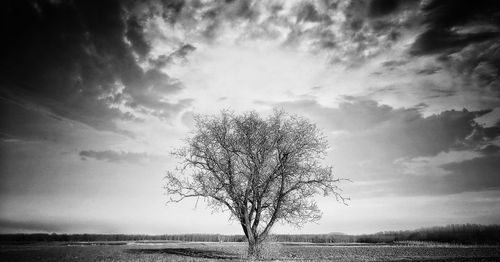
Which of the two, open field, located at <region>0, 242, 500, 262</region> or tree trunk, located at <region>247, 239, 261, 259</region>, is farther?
tree trunk, located at <region>247, 239, 261, 259</region>

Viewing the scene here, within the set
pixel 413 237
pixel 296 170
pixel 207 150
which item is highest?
pixel 207 150

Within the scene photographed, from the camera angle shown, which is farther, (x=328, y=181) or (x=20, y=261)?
(x=328, y=181)

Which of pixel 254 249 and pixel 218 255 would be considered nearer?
pixel 254 249

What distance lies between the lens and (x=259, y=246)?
28016 mm

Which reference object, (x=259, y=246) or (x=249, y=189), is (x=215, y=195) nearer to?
(x=249, y=189)

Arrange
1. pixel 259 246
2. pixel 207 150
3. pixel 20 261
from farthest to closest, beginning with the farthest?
1. pixel 207 150
2. pixel 259 246
3. pixel 20 261

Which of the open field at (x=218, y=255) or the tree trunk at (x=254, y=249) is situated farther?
the tree trunk at (x=254, y=249)

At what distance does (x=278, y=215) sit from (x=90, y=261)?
1656 centimetres

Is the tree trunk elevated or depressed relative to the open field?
elevated

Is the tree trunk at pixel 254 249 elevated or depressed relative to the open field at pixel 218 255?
elevated

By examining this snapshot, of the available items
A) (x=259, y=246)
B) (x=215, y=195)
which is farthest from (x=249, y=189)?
(x=259, y=246)

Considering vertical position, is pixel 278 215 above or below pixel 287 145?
below

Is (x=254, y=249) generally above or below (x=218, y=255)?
above

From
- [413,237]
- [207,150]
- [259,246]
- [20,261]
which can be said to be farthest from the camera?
[413,237]
